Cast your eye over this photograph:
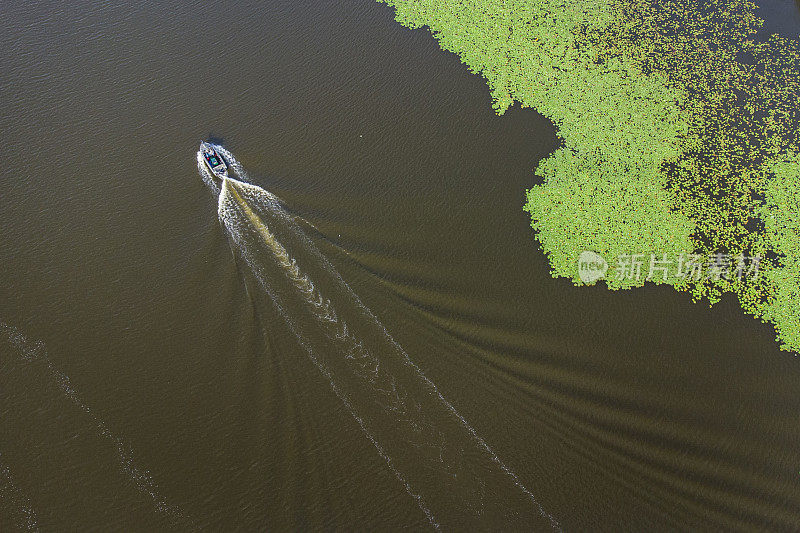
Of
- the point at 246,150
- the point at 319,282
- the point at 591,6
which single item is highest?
the point at 246,150

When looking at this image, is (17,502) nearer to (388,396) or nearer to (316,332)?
(316,332)

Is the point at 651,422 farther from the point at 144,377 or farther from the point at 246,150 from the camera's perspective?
the point at 246,150

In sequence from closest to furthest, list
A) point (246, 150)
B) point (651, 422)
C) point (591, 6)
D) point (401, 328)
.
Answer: point (651, 422) → point (401, 328) → point (246, 150) → point (591, 6)

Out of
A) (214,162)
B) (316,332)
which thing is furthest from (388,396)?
(214,162)

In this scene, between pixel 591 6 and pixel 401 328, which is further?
pixel 591 6

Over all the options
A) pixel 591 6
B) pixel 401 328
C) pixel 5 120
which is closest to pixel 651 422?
pixel 401 328

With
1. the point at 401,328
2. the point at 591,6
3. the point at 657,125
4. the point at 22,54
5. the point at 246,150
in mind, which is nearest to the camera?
the point at 401,328

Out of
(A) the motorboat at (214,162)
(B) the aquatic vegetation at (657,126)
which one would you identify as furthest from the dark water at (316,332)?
(B) the aquatic vegetation at (657,126)

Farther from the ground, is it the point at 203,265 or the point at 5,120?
the point at 5,120
